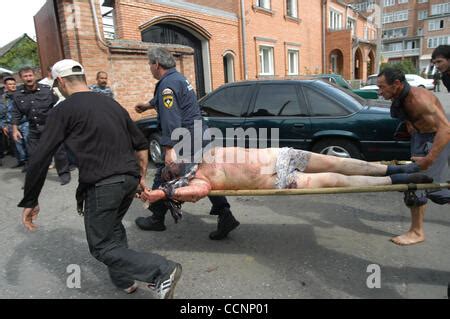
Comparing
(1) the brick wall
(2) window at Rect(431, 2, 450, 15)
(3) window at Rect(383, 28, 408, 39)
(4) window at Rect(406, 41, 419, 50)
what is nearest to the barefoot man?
(1) the brick wall

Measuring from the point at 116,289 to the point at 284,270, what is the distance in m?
1.45

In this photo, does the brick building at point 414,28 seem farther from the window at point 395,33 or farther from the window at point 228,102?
the window at point 228,102

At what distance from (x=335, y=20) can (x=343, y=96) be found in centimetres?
2449

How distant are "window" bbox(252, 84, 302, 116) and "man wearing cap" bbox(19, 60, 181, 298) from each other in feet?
10.7

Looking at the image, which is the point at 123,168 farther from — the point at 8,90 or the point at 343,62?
the point at 343,62

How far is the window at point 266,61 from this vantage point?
17703 millimetres

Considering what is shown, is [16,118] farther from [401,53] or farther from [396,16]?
[396,16]

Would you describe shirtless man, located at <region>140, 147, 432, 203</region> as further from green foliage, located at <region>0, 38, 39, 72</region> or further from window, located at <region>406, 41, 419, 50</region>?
window, located at <region>406, 41, 419, 50</region>

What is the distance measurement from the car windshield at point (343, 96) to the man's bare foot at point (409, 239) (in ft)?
7.45

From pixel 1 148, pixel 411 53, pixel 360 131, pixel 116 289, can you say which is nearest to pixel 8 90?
pixel 1 148

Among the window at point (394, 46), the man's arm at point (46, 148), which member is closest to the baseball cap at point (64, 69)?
the man's arm at point (46, 148)

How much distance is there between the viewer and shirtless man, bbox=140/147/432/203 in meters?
2.96

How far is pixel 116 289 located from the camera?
9.58 feet

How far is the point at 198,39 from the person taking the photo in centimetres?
1353
